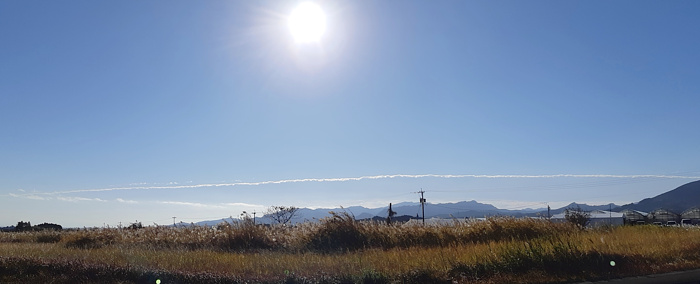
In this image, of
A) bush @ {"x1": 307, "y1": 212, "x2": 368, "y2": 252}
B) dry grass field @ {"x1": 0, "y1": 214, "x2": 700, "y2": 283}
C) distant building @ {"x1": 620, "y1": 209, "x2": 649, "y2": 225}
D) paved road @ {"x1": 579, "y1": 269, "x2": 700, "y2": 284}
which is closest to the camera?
dry grass field @ {"x1": 0, "y1": 214, "x2": 700, "y2": 283}

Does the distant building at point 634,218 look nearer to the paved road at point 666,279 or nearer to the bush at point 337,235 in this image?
the bush at point 337,235

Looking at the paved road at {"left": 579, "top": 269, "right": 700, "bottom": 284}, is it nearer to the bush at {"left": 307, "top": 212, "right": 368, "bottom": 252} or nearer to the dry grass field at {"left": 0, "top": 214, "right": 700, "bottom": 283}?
the dry grass field at {"left": 0, "top": 214, "right": 700, "bottom": 283}

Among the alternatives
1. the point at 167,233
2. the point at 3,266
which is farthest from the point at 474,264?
the point at 167,233

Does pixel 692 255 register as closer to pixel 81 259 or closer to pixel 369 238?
pixel 369 238

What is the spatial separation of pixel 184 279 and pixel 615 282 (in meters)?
8.10

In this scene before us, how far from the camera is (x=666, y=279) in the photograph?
33.2 feet

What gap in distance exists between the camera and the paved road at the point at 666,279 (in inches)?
385

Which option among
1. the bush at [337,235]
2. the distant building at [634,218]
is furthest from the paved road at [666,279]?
the distant building at [634,218]

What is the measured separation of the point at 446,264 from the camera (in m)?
10.7

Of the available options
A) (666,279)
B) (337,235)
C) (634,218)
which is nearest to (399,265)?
(666,279)

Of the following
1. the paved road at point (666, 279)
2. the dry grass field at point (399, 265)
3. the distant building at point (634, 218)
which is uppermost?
the dry grass field at point (399, 265)

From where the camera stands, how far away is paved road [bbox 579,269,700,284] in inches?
385

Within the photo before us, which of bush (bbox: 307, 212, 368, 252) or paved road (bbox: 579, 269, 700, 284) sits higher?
bush (bbox: 307, 212, 368, 252)

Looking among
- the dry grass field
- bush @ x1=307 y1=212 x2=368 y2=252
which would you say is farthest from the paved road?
bush @ x1=307 y1=212 x2=368 y2=252
